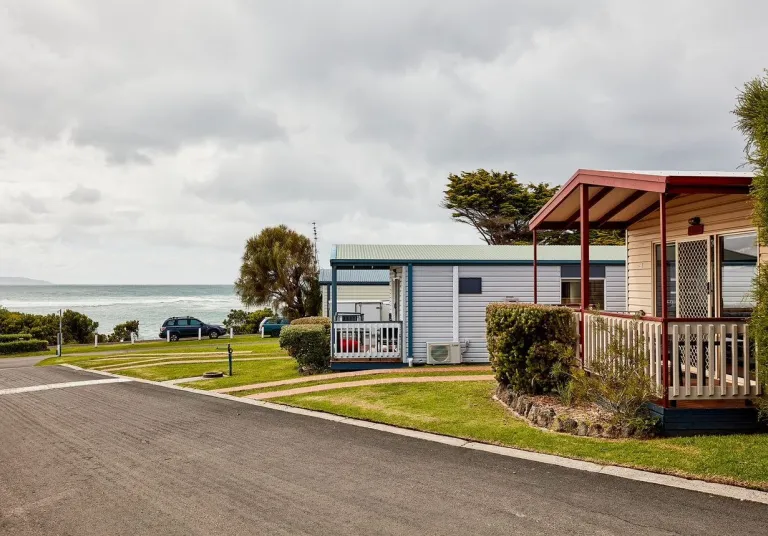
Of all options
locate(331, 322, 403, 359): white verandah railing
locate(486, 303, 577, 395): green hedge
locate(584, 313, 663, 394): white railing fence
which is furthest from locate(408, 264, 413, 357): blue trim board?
locate(584, 313, 663, 394): white railing fence

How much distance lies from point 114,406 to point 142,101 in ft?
→ 36.5

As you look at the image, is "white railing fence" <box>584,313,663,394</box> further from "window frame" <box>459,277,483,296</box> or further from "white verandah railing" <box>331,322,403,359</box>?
"white verandah railing" <box>331,322,403,359</box>

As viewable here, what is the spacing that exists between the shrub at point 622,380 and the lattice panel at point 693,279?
3223 millimetres

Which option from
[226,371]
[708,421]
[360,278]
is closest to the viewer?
[708,421]

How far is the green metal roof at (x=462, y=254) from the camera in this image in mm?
15312

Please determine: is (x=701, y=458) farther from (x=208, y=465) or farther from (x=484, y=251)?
(x=484, y=251)

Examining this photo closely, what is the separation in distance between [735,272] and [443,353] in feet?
25.7

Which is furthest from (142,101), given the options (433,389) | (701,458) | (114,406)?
(701,458)

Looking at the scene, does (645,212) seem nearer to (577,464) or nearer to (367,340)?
(577,464)

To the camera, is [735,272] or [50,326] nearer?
[735,272]

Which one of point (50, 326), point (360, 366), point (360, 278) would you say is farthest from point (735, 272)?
point (50, 326)

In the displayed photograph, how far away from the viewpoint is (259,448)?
23.8 feet

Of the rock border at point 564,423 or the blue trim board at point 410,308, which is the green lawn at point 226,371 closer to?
the blue trim board at point 410,308

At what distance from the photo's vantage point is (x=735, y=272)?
9.34m
